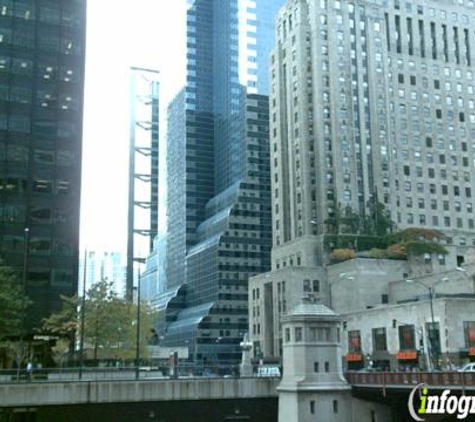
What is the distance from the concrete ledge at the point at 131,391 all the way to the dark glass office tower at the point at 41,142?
103 ft

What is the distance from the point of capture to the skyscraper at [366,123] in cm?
14575

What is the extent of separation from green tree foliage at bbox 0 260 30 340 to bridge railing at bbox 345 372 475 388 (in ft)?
109

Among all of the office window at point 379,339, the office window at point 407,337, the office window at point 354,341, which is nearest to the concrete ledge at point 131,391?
the office window at point 407,337

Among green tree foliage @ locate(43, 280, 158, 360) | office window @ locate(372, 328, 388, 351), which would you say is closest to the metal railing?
green tree foliage @ locate(43, 280, 158, 360)

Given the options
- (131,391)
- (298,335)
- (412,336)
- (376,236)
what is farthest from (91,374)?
(376,236)

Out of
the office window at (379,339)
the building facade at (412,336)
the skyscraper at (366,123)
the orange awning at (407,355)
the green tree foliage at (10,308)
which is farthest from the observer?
the skyscraper at (366,123)

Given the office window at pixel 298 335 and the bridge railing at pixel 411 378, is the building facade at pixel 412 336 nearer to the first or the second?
the bridge railing at pixel 411 378

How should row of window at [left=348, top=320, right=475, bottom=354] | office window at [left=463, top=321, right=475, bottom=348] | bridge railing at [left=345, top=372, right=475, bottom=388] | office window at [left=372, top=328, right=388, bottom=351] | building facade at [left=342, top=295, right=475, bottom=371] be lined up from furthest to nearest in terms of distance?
office window at [left=372, top=328, right=388, bottom=351] → row of window at [left=348, top=320, right=475, bottom=354] → office window at [left=463, top=321, right=475, bottom=348] → building facade at [left=342, top=295, right=475, bottom=371] → bridge railing at [left=345, top=372, right=475, bottom=388]

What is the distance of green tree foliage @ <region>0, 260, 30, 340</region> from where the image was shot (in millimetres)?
72125

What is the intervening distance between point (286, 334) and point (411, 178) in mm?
95568

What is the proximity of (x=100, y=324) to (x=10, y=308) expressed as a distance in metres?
13.9

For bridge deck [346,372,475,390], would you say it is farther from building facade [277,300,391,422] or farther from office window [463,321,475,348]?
office window [463,321,475,348]

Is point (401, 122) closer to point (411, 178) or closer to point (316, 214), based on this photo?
point (411, 178)

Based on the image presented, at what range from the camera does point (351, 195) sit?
146 m
